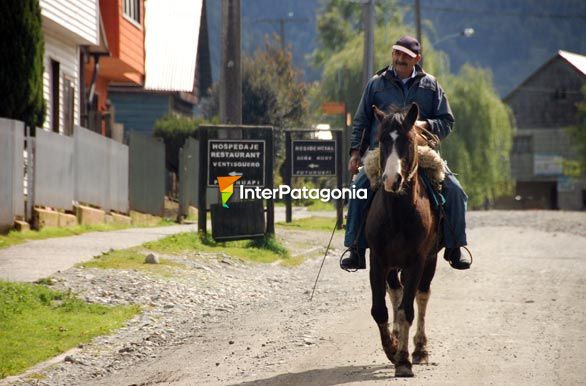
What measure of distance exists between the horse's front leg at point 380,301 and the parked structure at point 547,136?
86.8 meters

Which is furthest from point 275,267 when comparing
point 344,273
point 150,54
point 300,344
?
point 150,54

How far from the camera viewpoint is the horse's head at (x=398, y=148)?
9953mm

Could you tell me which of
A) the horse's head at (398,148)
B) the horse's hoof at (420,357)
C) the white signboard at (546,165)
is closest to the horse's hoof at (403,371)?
the horse's hoof at (420,357)

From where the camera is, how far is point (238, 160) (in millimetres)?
23047

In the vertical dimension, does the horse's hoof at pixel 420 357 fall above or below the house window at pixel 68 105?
below

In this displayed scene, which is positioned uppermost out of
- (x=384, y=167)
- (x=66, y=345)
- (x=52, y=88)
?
(x=52, y=88)

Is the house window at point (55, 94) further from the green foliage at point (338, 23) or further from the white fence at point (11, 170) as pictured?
the green foliage at point (338, 23)

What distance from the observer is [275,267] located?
21.1m

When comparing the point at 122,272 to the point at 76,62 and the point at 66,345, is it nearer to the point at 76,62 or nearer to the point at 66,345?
the point at 66,345

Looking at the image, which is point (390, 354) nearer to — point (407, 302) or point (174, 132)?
point (407, 302)

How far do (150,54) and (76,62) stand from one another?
25.1 feet

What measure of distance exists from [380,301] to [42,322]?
→ 3858 millimetres

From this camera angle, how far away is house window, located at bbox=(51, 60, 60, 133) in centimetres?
3028

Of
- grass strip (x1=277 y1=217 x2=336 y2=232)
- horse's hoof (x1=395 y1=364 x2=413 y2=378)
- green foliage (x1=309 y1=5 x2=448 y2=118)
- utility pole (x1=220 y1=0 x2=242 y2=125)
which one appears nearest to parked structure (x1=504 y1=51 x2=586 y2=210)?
green foliage (x1=309 y1=5 x2=448 y2=118)
